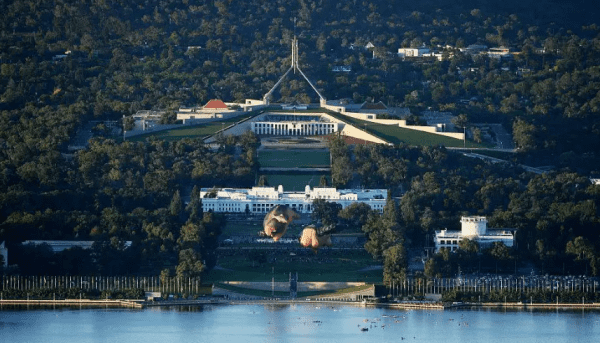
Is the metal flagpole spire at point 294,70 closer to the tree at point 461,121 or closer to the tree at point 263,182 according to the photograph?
the tree at point 461,121

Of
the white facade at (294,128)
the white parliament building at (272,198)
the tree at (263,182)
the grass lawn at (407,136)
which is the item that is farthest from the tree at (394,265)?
the white facade at (294,128)

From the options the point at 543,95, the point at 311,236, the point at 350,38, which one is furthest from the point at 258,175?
the point at 350,38

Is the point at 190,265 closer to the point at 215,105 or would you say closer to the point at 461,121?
A: the point at 461,121

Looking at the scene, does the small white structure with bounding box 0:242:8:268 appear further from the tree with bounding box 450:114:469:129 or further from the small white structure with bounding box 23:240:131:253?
the tree with bounding box 450:114:469:129

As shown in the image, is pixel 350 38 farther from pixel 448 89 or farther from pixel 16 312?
pixel 16 312

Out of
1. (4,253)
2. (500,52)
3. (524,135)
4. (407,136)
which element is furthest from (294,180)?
(500,52)

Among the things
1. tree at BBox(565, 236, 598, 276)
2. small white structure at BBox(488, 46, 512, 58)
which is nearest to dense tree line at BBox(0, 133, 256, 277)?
tree at BBox(565, 236, 598, 276)
